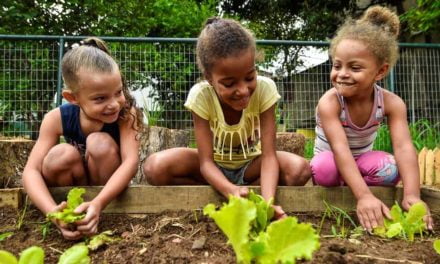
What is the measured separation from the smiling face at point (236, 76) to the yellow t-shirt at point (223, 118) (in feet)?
0.80

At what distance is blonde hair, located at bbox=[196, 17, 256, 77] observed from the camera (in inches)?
80.5

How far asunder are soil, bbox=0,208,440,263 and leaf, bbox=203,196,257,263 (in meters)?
0.22

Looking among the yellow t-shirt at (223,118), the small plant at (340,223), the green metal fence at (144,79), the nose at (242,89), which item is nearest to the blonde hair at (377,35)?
the yellow t-shirt at (223,118)

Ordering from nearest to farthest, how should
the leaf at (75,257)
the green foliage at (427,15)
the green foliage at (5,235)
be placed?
the leaf at (75,257), the green foliage at (5,235), the green foliage at (427,15)

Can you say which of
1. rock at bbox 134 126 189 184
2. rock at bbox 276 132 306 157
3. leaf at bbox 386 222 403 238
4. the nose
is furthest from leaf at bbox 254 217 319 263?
rock at bbox 276 132 306 157

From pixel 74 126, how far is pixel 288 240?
1.40m

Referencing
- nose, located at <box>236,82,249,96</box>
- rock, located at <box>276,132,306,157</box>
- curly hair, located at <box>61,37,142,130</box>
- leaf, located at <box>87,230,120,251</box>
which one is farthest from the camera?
rock, located at <box>276,132,306,157</box>

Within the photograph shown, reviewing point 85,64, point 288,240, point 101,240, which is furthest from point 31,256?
point 85,64

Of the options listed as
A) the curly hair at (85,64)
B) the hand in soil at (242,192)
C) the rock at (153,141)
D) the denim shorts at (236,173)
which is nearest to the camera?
the hand in soil at (242,192)

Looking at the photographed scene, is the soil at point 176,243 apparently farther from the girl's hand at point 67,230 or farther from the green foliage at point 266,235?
the green foliage at point 266,235

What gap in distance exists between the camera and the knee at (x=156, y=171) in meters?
2.39

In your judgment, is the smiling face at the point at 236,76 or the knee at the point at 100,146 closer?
the smiling face at the point at 236,76

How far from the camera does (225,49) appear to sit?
204cm

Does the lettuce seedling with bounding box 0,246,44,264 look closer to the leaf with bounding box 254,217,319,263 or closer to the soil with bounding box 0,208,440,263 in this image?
the soil with bounding box 0,208,440,263
